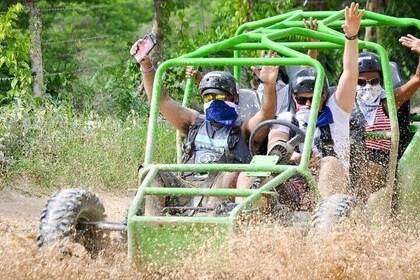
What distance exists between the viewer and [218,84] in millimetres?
7492

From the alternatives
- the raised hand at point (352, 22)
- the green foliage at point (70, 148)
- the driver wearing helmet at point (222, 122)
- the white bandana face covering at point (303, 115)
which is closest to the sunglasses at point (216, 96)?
the driver wearing helmet at point (222, 122)

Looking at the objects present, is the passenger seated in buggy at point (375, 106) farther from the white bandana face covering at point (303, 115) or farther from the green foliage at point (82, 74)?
the green foliage at point (82, 74)

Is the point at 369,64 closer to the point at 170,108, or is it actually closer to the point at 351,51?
the point at 351,51

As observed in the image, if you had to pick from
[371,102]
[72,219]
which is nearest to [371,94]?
[371,102]

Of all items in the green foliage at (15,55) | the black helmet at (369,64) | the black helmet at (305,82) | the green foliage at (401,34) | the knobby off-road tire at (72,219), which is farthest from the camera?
the green foliage at (401,34)

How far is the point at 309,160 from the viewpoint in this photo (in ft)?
22.3

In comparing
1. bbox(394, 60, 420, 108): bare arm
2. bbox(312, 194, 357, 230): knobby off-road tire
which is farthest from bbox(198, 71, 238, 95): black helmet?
bbox(394, 60, 420, 108): bare arm

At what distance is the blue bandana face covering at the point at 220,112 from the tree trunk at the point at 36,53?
185 inches

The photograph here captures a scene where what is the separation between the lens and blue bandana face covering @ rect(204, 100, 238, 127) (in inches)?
296

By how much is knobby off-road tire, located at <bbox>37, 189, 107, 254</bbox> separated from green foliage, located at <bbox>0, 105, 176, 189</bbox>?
329 cm

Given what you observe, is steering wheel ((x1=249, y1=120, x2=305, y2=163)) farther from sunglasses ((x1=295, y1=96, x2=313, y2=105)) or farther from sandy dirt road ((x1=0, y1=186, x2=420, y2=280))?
Result: sandy dirt road ((x1=0, y1=186, x2=420, y2=280))

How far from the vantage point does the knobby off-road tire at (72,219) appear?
259 inches

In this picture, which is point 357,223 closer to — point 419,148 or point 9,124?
point 419,148

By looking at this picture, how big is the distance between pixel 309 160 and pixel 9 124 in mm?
4395
